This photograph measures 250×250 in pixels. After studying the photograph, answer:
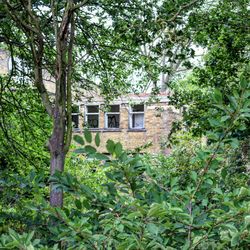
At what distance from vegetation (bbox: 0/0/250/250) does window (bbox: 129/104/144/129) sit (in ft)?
55.5

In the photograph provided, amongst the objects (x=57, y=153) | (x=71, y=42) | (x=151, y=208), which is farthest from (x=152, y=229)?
(x=71, y=42)

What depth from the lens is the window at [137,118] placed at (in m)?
25.5

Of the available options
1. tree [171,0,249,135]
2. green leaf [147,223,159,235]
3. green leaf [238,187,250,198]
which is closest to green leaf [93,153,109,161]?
green leaf [147,223,159,235]

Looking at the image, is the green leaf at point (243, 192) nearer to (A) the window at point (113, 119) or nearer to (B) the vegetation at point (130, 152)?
(B) the vegetation at point (130, 152)

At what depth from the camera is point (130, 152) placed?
3568mm

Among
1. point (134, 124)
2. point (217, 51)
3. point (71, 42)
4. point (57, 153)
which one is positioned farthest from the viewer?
point (134, 124)

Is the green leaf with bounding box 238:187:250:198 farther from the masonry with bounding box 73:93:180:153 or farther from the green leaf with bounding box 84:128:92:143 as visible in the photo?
the masonry with bounding box 73:93:180:153

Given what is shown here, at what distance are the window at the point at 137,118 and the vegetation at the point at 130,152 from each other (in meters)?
16.9

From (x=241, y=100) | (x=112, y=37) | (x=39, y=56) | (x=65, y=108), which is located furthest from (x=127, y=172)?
(x=112, y=37)

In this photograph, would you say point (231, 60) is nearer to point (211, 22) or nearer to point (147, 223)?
point (211, 22)

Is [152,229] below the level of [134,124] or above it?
below

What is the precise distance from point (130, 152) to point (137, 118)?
22.2 meters

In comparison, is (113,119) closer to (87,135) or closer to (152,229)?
(87,135)

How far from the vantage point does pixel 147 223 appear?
6.44 ft
